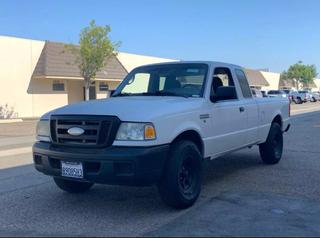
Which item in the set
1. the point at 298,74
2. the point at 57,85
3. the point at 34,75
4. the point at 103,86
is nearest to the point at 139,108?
the point at 34,75

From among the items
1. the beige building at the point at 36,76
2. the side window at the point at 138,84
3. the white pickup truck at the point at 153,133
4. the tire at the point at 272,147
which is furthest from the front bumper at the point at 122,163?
the beige building at the point at 36,76

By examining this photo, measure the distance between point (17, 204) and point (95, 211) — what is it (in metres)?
1.26

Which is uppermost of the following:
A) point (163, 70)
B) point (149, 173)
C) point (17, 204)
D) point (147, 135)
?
point (163, 70)

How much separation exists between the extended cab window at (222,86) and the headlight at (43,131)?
2.38m

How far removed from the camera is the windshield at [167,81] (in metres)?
6.52

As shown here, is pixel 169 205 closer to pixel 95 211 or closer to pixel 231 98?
pixel 95 211

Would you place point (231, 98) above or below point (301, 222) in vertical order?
above

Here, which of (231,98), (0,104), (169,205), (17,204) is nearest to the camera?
(169,205)

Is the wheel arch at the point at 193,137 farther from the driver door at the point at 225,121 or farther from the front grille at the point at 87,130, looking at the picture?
the front grille at the point at 87,130

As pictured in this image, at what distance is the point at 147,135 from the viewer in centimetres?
511

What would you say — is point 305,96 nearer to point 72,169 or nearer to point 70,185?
point 70,185

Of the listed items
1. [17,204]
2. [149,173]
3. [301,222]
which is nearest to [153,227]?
[149,173]

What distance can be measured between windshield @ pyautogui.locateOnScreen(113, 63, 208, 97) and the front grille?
1.55 metres

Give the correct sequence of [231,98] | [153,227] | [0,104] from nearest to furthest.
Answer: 1. [153,227]
2. [231,98]
3. [0,104]
